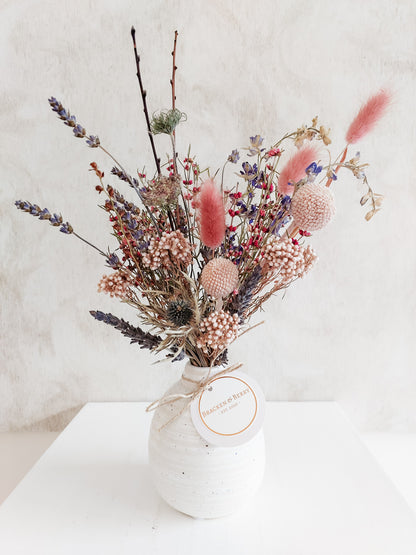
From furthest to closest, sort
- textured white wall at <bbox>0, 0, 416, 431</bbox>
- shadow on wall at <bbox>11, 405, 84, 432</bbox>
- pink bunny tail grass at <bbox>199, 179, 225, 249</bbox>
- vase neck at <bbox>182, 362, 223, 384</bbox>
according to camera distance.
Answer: shadow on wall at <bbox>11, 405, 84, 432</bbox> → textured white wall at <bbox>0, 0, 416, 431</bbox> → vase neck at <bbox>182, 362, 223, 384</bbox> → pink bunny tail grass at <bbox>199, 179, 225, 249</bbox>

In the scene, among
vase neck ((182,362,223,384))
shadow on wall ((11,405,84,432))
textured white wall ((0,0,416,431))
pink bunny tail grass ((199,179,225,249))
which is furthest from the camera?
shadow on wall ((11,405,84,432))

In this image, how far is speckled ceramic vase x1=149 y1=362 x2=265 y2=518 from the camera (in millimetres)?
605

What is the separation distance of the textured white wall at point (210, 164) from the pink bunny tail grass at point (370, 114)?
0.36 m

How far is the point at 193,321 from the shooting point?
1.98 ft

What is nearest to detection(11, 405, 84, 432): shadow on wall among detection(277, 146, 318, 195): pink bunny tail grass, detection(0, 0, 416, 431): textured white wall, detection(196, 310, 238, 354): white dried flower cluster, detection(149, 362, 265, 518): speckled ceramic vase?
detection(0, 0, 416, 431): textured white wall

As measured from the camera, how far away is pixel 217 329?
1.90ft

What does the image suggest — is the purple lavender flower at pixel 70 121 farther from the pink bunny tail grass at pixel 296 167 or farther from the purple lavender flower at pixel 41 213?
the pink bunny tail grass at pixel 296 167

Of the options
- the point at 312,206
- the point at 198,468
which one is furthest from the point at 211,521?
the point at 312,206

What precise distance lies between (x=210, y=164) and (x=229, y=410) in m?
0.54

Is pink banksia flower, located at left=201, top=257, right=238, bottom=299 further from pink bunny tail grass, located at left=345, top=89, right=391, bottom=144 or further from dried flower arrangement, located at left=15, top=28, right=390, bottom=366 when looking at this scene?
pink bunny tail grass, located at left=345, top=89, right=391, bottom=144

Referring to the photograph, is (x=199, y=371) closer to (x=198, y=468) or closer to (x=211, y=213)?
(x=198, y=468)

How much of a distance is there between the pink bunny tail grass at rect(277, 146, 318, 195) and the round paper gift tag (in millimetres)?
270

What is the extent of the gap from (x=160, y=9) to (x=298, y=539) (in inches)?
37.6

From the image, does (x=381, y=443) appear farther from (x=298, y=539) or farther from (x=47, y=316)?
(x=47, y=316)
